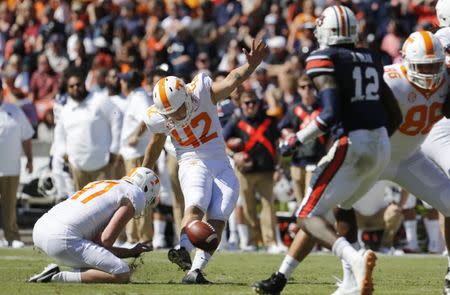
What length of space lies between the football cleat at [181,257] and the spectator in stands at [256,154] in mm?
5149

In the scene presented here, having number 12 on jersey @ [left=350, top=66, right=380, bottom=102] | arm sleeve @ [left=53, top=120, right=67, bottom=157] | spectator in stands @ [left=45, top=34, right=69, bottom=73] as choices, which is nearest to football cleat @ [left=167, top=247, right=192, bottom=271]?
number 12 on jersey @ [left=350, top=66, right=380, bottom=102]

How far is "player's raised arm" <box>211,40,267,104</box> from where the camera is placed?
9.19m

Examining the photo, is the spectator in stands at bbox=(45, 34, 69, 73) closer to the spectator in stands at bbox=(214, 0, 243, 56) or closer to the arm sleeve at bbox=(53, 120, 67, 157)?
the spectator in stands at bbox=(214, 0, 243, 56)

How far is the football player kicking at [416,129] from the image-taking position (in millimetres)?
8219

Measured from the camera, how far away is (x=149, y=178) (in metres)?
9.09

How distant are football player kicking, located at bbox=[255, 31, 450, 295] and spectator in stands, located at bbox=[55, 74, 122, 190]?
20.7 ft

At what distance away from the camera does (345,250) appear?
7305mm

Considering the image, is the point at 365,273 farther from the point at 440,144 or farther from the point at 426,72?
the point at 440,144

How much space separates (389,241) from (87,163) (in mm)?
3733

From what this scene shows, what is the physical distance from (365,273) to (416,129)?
1.65 meters

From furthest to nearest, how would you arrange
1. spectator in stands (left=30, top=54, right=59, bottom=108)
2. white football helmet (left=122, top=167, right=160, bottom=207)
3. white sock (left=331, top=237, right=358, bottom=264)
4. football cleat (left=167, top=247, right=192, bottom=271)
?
A: spectator in stands (left=30, top=54, right=59, bottom=108)
white football helmet (left=122, top=167, right=160, bottom=207)
football cleat (left=167, top=247, right=192, bottom=271)
white sock (left=331, top=237, right=358, bottom=264)

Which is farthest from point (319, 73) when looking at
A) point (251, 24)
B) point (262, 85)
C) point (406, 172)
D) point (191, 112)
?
point (251, 24)

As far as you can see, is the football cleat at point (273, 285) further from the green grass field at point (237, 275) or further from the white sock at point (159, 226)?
the white sock at point (159, 226)

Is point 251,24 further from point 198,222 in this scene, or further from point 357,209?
point 198,222
